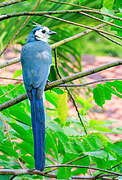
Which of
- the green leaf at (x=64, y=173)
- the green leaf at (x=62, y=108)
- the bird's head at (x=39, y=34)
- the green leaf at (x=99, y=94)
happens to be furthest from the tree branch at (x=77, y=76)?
the bird's head at (x=39, y=34)

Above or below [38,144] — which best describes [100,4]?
above

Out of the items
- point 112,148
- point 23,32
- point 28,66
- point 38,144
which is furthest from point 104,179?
point 23,32

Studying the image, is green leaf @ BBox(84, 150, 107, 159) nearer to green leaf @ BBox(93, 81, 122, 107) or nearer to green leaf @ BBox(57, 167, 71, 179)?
green leaf @ BBox(57, 167, 71, 179)

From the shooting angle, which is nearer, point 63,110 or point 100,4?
point 63,110

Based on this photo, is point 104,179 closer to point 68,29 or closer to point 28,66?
point 28,66

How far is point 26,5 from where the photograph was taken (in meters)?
2.99

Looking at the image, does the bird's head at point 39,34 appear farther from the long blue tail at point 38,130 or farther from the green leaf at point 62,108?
the green leaf at point 62,108

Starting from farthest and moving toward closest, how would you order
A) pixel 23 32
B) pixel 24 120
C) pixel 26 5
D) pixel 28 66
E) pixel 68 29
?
pixel 68 29 → pixel 23 32 → pixel 26 5 → pixel 28 66 → pixel 24 120

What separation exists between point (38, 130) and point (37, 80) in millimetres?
486

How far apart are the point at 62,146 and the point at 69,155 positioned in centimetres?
29

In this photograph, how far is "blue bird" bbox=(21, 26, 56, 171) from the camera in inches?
69.3

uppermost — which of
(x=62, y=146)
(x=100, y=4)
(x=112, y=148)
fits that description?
(x=100, y=4)

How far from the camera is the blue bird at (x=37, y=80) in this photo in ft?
5.78

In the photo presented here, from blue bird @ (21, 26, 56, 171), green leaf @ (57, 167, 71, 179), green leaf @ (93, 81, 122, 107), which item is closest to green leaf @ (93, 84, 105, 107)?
green leaf @ (93, 81, 122, 107)
